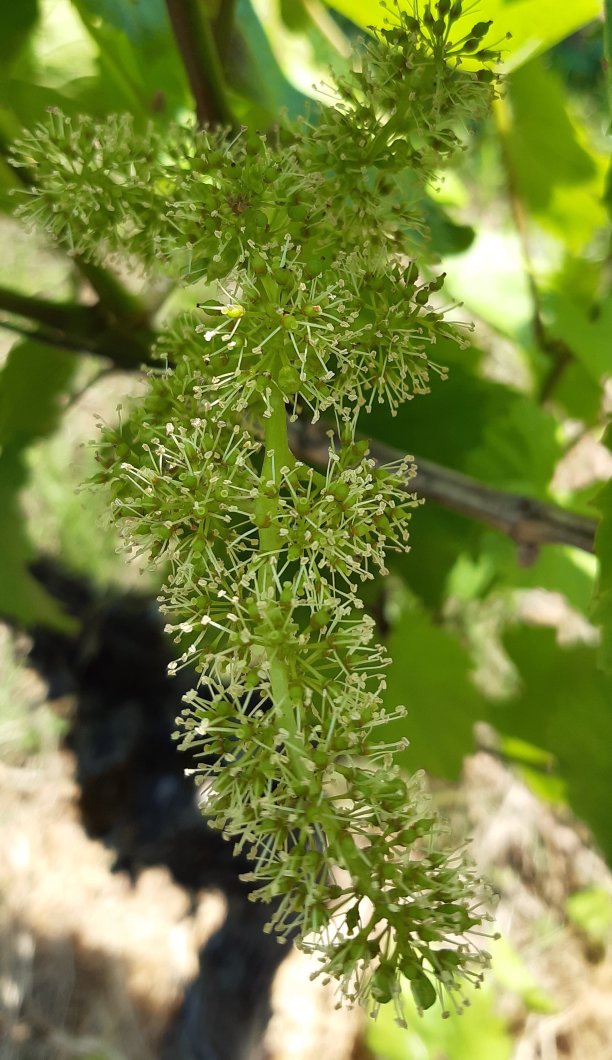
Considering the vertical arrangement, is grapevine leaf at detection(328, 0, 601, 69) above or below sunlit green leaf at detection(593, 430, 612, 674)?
above

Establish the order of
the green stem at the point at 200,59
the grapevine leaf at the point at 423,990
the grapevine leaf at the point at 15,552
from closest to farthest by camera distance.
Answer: the grapevine leaf at the point at 423,990
the green stem at the point at 200,59
the grapevine leaf at the point at 15,552

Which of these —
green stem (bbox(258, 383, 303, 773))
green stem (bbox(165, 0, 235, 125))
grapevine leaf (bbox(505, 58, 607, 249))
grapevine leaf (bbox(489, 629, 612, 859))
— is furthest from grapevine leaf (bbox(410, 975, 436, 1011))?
grapevine leaf (bbox(505, 58, 607, 249))

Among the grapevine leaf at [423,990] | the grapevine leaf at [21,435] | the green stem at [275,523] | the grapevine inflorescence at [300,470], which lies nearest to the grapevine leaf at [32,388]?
the grapevine leaf at [21,435]

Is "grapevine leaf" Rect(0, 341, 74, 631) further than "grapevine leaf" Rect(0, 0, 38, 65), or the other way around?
"grapevine leaf" Rect(0, 341, 74, 631)

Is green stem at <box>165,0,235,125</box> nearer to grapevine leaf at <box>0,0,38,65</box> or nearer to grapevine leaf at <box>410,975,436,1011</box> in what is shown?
grapevine leaf at <box>0,0,38,65</box>

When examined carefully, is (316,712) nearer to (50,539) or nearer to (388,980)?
(388,980)

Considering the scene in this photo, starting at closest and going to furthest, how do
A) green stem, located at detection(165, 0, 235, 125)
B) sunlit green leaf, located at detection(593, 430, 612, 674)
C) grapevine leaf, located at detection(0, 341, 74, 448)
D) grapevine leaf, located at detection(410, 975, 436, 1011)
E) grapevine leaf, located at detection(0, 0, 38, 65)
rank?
grapevine leaf, located at detection(410, 975, 436, 1011)
sunlit green leaf, located at detection(593, 430, 612, 674)
green stem, located at detection(165, 0, 235, 125)
grapevine leaf, located at detection(0, 0, 38, 65)
grapevine leaf, located at detection(0, 341, 74, 448)

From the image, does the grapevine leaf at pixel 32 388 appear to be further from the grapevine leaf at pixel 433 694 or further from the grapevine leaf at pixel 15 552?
the grapevine leaf at pixel 433 694

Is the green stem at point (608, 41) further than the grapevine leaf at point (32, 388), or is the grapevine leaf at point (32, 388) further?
the grapevine leaf at point (32, 388)

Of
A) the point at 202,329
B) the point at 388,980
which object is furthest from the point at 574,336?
the point at 388,980

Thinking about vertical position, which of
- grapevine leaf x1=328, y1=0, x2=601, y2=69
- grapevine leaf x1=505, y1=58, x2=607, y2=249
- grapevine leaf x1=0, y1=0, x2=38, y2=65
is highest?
grapevine leaf x1=0, y1=0, x2=38, y2=65
